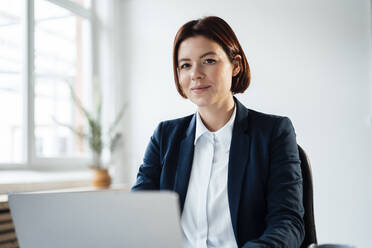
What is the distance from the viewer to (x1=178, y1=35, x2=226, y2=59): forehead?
1.36m

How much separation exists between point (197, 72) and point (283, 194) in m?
0.48

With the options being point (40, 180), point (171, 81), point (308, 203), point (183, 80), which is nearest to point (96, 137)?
point (40, 180)

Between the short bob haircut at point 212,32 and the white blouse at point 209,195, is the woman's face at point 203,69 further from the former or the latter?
the white blouse at point 209,195

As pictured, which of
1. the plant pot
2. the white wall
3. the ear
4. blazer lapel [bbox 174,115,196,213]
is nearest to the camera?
blazer lapel [bbox 174,115,196,213]


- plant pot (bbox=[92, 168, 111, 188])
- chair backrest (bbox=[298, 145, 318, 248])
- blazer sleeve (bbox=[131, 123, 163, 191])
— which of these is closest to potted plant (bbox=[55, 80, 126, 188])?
plant pot (bbox=[92, 168, 111, 188])

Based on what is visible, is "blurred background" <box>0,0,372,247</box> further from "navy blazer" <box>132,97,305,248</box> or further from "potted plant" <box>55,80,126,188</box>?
"navy blazer" <box>132,97,305,248</box>

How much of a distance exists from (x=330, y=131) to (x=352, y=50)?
2.15ft

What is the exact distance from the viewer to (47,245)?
31.2 inches

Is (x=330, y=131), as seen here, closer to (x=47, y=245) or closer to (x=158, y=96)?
(x=158, y=96)

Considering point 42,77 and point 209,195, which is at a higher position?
point 42,77

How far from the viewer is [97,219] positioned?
72 cm

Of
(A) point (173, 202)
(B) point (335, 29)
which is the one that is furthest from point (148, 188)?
(B) point (335, 29)

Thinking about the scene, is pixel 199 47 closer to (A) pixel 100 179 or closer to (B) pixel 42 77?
(A) pixel 100 179

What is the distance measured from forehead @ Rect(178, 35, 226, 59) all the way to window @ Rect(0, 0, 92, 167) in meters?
2.24
